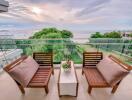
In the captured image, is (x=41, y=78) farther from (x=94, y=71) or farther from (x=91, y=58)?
(x=91, y=58)

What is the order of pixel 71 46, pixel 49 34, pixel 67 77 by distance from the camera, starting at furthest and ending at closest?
pixel 49 34
pixel 71 46
pixel 67 77

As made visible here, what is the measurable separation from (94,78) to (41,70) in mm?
1251

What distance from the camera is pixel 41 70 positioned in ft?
10.5

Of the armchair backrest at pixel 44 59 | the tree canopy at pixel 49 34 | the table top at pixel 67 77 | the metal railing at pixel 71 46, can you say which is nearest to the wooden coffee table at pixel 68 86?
the table top at pixel 67 77

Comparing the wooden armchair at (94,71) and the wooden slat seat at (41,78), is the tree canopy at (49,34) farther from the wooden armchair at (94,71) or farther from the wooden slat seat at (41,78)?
the wooden armchair at (94,71)

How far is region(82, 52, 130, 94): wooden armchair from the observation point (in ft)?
8.33

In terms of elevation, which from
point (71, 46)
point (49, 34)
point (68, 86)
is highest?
point (49, 34)

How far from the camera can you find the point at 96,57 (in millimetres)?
3416

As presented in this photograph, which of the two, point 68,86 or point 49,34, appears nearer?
point 68,86

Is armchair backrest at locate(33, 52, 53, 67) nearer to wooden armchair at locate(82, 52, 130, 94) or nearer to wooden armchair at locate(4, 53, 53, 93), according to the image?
wooden armchair at locate(4, 53, 53, 93)

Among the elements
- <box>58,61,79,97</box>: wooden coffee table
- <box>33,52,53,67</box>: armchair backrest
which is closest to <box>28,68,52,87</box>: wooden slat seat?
<box>33,52,53,67</box>: armchair backrest

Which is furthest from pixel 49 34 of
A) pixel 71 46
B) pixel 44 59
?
pixel 44 59

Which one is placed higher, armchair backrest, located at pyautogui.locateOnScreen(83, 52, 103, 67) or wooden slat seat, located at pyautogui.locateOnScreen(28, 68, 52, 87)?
armchair backrest, located at pyautogui.locateOnScreen(83, 52, 103, 67)

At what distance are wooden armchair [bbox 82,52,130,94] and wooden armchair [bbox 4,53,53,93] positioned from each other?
0.85 metres
